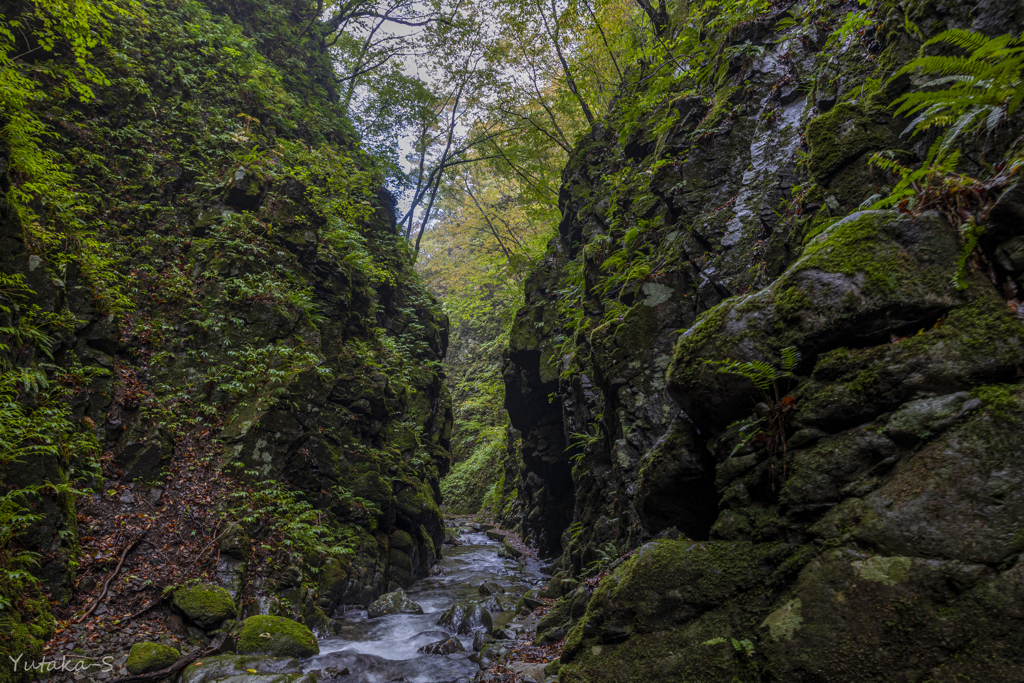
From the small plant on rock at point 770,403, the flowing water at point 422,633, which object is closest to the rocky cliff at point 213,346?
the flowing water at point 422,633

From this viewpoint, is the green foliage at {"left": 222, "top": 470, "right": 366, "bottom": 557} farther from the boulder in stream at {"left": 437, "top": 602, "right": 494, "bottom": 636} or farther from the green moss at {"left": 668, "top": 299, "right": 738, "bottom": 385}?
the green moss at {"left": 668, "top": 299, "right": 738, "bottom": 385}

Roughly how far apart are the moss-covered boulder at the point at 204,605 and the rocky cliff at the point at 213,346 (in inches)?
13.9

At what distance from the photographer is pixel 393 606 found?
380 inches

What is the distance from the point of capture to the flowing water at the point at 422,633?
6.99m

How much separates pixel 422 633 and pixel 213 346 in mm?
6942

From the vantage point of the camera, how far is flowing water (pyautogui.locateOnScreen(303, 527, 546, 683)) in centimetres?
699

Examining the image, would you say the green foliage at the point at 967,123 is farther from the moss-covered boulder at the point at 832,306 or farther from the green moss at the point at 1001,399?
the green moss at the point at 1001,399

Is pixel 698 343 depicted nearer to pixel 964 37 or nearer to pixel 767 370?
pixel 767 370

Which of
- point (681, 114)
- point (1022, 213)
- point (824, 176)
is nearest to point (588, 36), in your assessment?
point (681, 114)

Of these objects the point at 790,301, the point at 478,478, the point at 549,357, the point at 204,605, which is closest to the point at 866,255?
the point at 790,301

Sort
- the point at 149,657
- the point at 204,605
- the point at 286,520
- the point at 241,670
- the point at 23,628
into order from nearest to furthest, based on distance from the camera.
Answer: the point at 23,628, the point at 149,657, the point at 241,670, the point at 204,605, the point at 286,520

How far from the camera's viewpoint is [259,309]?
419 inches

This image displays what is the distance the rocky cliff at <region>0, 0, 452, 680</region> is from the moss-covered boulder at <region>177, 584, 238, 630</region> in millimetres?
353

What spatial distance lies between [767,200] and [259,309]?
397 inches
